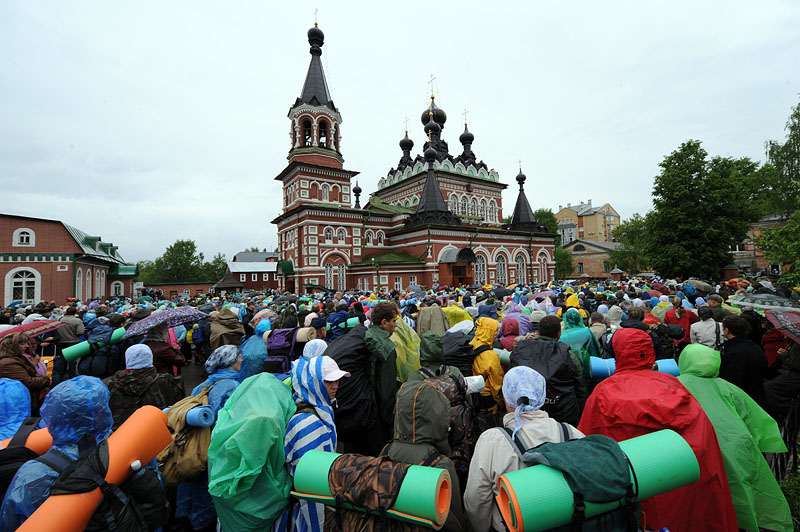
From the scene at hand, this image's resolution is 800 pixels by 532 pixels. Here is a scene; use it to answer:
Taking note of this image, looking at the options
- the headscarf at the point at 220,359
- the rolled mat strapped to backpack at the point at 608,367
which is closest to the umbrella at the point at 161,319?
the headscarf at the point at 220,359

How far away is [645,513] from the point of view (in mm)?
2527

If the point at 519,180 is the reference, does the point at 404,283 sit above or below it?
below

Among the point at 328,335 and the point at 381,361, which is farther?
the point at 328,335

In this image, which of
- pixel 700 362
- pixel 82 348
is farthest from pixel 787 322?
pixel 82 348

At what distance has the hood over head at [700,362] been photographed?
2.82 meters

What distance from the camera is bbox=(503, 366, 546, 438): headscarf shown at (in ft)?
7.31

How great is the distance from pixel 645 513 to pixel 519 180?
3739 cm

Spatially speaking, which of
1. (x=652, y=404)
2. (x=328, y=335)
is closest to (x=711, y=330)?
(x=652, y=404)

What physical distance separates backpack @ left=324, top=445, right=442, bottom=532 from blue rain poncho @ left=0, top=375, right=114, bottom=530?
1.42m

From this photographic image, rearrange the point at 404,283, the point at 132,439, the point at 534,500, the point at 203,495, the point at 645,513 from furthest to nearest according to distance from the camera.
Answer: the point at 404,283, the point at 203,495, the point at 645,513, the point at 132,439, the point at 534,500

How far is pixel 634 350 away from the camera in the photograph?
2824mm

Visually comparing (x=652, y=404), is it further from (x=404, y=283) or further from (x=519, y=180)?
(x=519, y=180)

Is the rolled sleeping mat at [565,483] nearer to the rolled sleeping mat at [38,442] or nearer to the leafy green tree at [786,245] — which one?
the rolled sleeping mat at [38,442]

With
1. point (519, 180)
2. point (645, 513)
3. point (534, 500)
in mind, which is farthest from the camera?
point (519, 180)
